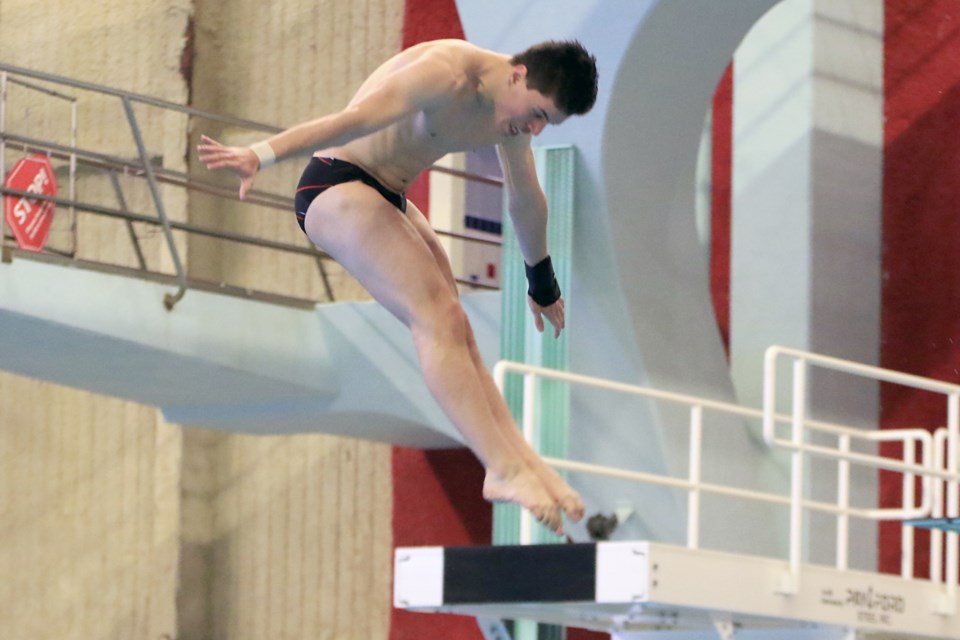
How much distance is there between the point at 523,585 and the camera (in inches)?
217

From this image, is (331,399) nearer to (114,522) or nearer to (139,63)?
(114,522)

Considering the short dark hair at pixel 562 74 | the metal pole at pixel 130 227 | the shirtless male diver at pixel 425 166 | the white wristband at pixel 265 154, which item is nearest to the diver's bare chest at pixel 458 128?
the shirtless male diver at pixel 425 166

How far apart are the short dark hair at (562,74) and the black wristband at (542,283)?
0.75m

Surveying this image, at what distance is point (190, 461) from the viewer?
34.2ft

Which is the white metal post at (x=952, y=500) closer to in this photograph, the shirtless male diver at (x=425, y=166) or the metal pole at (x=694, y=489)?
the metal pole at (x=694, y=489)

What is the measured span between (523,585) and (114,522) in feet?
18.7

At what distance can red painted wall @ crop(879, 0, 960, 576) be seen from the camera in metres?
8.20

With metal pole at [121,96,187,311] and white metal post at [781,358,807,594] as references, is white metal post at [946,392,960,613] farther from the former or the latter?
metal pole at [121,96,187,311]

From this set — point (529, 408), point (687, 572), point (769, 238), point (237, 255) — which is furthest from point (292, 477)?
point (687, 572)

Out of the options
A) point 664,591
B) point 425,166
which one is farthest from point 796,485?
point 425,166

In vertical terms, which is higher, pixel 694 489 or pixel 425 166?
pixel 425 166

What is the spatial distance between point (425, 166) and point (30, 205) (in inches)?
161

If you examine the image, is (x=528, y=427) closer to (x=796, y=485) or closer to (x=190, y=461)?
(x=796, y=485)

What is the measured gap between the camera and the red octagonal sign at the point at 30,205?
7.70m
